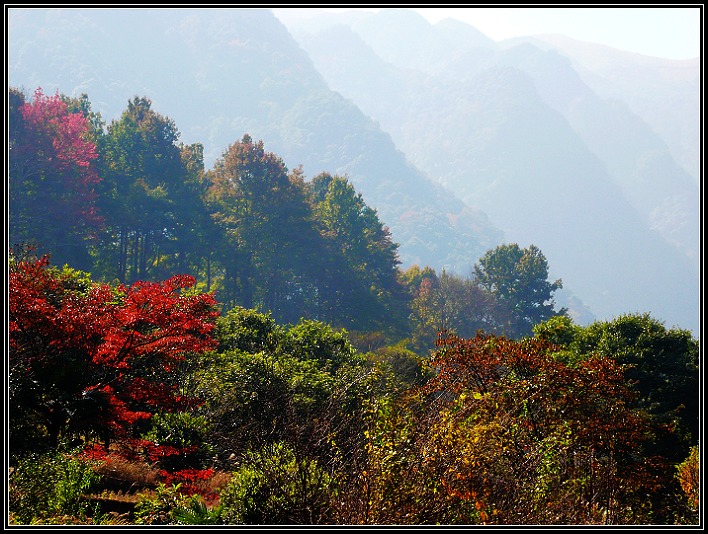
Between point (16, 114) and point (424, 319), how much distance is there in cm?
3317

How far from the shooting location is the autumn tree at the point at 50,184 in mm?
43375

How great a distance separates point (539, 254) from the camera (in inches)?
2516

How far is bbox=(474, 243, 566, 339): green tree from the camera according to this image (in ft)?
198

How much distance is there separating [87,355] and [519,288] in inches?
2114

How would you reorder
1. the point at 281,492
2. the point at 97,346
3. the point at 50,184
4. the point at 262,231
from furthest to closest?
the point at 262,231
the point at 50,184
the point at 97,346
the point at 281,492

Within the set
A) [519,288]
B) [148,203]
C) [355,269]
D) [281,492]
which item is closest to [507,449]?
[281,492]

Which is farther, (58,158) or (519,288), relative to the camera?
(519,288)

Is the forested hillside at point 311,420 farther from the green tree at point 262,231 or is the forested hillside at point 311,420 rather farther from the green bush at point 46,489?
the green tree at point 262,231

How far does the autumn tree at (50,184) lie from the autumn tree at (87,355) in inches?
1343

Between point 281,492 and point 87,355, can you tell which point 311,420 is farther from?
point 281,492

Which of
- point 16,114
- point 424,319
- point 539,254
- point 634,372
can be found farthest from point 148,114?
point 634,372

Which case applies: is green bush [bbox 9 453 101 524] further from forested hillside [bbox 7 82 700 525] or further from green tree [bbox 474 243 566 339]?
green tree [bbox 474 243 566 339]

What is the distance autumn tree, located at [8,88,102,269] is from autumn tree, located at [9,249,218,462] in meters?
34.1

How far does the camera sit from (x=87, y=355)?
33.7ft
